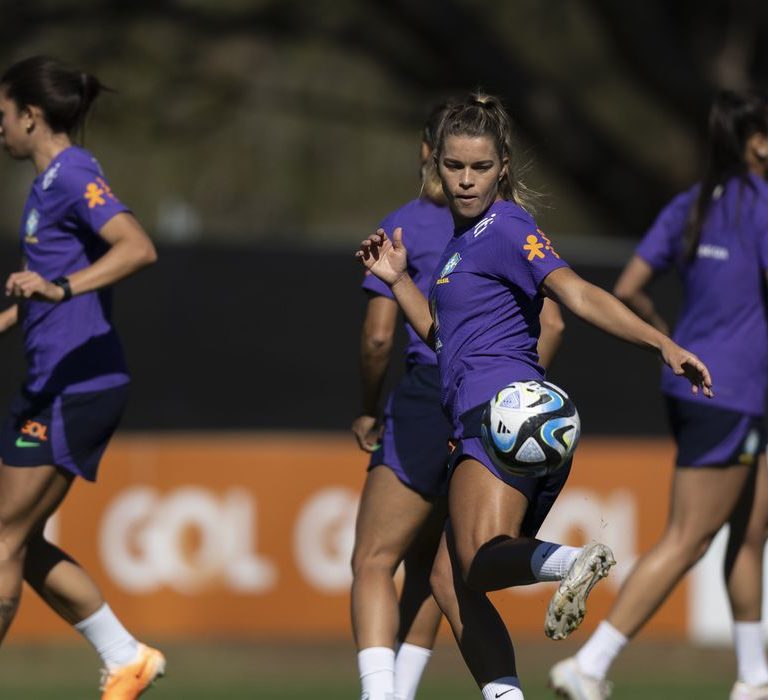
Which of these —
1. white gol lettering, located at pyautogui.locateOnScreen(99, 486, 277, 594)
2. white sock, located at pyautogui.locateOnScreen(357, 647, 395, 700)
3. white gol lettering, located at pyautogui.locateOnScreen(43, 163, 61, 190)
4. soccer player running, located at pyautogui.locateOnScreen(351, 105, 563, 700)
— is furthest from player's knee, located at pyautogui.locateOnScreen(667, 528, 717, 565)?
white gol lettering, located at pyautogui.locateOnScreen(99, 486, 277, 594)

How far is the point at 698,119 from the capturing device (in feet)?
53.8

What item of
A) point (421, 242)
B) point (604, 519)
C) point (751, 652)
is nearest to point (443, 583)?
point (421, 242)

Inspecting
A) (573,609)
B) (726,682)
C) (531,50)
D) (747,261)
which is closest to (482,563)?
(573,609)

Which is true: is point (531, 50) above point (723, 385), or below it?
above

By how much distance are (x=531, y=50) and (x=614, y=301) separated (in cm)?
1421

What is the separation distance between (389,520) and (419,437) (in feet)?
1.00

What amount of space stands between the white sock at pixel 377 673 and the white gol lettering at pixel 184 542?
194 inches

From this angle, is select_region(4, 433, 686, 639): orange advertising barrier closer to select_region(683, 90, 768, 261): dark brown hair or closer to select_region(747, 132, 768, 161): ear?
select_region(683, 90, 768, 261): dark brown hair

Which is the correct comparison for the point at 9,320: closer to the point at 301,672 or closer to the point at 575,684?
the point at 575,684

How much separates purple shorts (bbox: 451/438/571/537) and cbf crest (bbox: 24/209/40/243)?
1.85m

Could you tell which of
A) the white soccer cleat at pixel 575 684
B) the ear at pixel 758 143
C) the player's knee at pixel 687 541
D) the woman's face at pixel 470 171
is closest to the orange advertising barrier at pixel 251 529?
the player's knee at pixel 687 541

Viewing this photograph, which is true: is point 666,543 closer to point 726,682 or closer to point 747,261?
point 747,261

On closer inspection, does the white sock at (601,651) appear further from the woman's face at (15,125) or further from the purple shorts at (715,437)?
the woman's face at (15,125)

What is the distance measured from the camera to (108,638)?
6.46m
